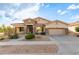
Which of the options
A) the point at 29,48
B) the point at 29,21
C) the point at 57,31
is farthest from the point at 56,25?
the point at 29,48

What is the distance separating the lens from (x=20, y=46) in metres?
5.84

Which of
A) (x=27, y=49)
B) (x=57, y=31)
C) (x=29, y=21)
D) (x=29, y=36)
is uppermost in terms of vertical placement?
(x=29, y=21)

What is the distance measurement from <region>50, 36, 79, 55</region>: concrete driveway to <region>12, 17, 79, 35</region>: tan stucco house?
0.15 metres

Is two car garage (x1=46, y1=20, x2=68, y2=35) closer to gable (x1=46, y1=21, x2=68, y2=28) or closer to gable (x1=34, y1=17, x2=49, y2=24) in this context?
gable (x1=46, y1=21, x2=68, y2=28)

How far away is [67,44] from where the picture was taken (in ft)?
19.2

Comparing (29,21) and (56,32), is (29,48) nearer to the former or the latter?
(29,21)

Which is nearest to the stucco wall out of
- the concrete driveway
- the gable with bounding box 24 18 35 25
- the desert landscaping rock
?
the concrete driveway

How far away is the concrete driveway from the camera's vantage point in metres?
5.76

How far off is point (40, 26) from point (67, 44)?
0.76 m

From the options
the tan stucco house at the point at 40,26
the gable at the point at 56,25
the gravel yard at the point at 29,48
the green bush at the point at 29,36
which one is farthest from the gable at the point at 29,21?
the gravel yard at the point at 29,48
